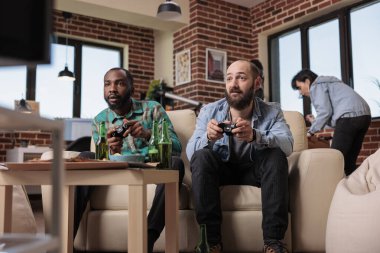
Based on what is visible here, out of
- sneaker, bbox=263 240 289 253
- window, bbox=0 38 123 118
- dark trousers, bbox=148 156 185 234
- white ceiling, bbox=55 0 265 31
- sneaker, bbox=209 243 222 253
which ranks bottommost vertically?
sneaker, bbox=209 243 222 253

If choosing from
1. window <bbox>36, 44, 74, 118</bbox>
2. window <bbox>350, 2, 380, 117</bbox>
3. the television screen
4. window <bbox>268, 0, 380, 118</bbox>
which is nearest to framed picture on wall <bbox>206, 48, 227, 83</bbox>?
window <bbox>268, 0, 380, 118</bbox>

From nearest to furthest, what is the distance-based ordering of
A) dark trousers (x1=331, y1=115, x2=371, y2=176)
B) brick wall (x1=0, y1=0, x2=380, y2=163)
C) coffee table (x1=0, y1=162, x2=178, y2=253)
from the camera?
coffee table (x1=0, y1=162, x2=178, y2=253) → dark trousers (x1=331, y1=115, x2=371, y2=176) → brick wall (x1=0, y1=0, x2=380, y2=163)

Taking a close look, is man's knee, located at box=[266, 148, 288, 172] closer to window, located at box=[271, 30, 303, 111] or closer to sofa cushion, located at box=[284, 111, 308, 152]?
sofa cushion, located at box=[284, 111, 308, 152]

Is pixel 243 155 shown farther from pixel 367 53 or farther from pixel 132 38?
pixel 132 38

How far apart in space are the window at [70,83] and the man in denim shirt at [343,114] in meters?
3.38

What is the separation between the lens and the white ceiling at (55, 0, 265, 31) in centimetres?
495

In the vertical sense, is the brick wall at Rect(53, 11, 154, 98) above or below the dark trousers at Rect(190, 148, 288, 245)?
above

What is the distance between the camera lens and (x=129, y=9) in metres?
5.17

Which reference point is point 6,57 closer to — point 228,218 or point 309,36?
point 228,218

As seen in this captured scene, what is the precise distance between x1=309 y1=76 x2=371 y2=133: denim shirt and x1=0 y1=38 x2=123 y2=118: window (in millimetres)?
3401

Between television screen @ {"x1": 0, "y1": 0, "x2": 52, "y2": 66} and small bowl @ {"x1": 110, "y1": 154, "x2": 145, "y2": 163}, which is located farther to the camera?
small bowl @ {"x1": 110, "y1": 154, "x2": 145, "y2": 163}

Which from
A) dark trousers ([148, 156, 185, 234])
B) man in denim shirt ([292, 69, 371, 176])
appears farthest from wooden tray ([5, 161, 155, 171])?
man in denim shirt ([292, 69, 371, 176])

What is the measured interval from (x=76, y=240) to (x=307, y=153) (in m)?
1.13

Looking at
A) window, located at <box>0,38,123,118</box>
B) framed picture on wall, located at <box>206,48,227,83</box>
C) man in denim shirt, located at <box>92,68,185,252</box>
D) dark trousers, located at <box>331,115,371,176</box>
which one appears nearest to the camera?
man in denim shirt, located at <box>92,68,185,252</box>
